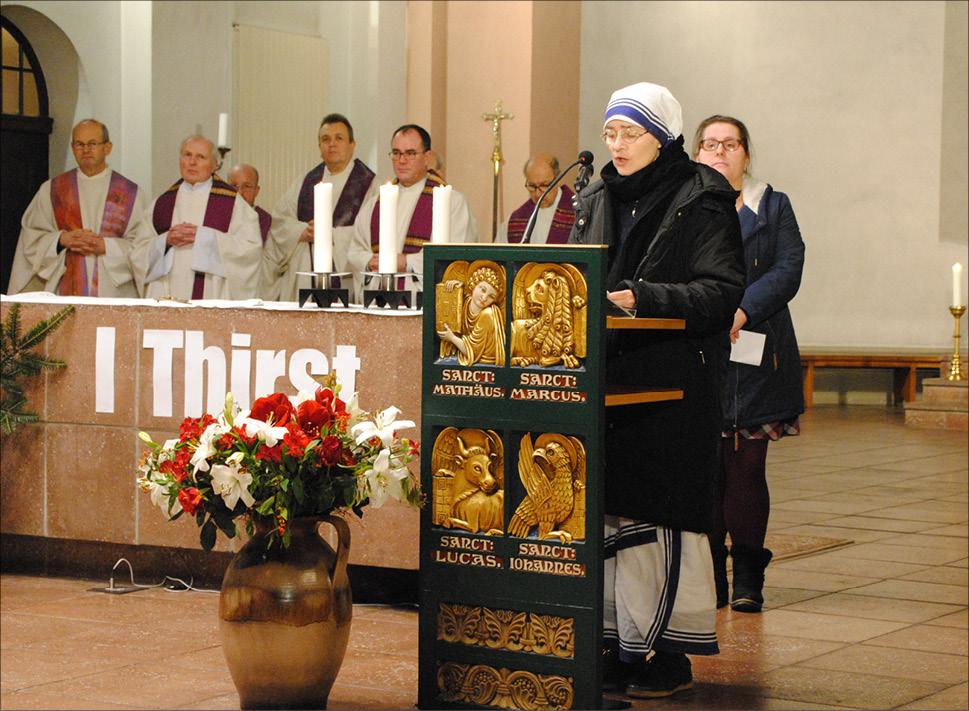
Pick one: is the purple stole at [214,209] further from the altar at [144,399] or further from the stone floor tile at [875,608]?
the stone floor tile at [875,608]

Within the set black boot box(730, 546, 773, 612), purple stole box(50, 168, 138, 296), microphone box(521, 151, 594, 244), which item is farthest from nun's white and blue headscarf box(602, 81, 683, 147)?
purple stole box(50, 168, 138, 296)

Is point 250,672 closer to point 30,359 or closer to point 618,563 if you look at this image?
point 618,563

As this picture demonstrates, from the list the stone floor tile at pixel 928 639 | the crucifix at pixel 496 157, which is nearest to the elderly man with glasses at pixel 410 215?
the stone floor tile at pixel 928 639

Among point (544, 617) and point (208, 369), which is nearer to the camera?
point (544, 617)

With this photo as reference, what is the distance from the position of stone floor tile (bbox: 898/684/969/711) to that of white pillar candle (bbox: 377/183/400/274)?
214 centimetres

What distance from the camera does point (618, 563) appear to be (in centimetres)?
389

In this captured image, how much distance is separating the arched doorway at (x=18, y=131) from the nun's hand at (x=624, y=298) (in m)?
8.29

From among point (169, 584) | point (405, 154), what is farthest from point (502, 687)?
point (405, 154)

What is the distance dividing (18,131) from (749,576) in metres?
7.60

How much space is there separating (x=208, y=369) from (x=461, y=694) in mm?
2202

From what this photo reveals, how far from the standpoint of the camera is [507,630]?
3.59 m

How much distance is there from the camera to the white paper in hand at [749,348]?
527 cm

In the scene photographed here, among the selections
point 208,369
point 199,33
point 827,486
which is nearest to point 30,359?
point 208,369

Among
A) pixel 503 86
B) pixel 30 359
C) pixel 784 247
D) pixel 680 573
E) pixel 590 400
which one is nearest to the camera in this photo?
pixel 590 400
